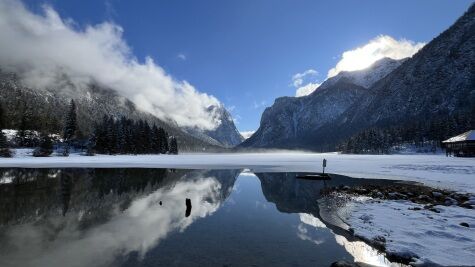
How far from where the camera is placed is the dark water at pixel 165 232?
35.2ft

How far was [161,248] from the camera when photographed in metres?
11.8

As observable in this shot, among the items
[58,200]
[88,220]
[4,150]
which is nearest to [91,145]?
[4,150]

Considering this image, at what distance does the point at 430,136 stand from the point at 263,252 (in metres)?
152

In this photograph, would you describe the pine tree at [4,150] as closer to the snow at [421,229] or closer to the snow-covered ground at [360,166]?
the snow-covered ground at [360,166]

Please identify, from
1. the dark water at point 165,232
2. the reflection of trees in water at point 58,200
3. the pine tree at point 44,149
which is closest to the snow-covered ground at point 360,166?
the pine tree at point 44,149

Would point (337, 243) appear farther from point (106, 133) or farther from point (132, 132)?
point (132, 132)

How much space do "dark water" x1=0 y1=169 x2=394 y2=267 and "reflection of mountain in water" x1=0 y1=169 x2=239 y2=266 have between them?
0.12 ft

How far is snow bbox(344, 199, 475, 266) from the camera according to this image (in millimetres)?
10672

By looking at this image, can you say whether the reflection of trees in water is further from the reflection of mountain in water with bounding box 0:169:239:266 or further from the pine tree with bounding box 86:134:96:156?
the pine tree with bounding box 86:134:96:156

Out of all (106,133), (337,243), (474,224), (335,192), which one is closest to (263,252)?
(337,243)

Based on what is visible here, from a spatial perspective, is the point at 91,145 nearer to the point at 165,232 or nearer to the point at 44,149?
the point at 44,149

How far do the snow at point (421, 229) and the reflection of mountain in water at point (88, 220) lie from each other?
881 centimetres

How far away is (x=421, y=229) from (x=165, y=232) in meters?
11.2

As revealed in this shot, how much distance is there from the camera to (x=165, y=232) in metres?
14.3
